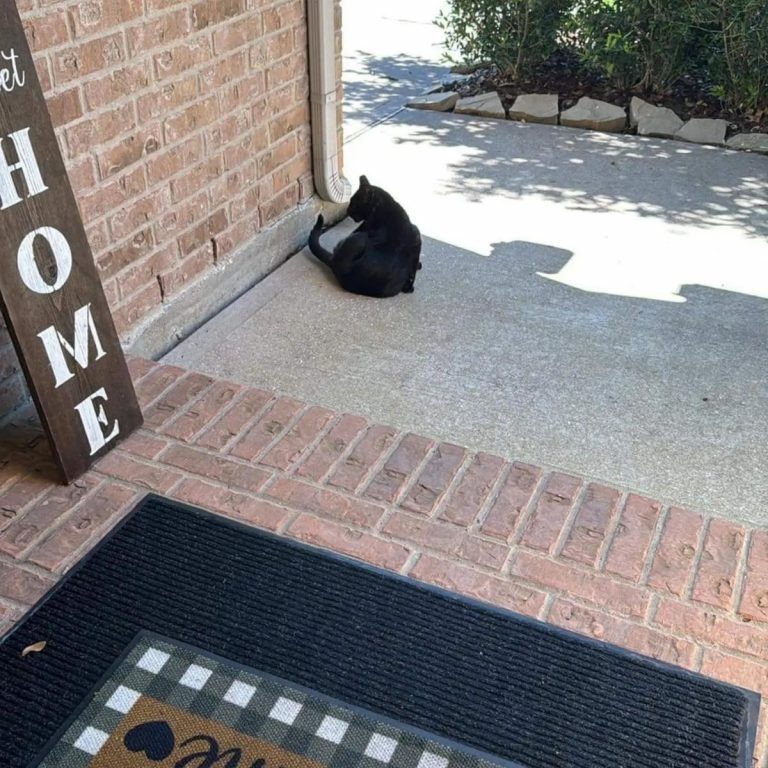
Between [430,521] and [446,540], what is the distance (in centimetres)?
8

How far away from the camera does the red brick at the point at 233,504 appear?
7.08 ft

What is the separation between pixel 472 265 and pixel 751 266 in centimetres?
120

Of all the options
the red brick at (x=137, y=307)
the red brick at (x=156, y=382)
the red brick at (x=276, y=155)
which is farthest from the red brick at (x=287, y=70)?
the red brick at (x=156, y=382)

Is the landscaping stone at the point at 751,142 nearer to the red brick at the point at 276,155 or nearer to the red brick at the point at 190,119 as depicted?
the red brick at the point at 276,155

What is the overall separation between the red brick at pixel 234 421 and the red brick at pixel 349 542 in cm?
39

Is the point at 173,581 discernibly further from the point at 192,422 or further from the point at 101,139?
the point at 101,139

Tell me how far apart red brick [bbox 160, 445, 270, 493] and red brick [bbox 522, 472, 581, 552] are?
706 millimetres

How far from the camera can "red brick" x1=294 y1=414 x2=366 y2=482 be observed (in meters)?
2.31

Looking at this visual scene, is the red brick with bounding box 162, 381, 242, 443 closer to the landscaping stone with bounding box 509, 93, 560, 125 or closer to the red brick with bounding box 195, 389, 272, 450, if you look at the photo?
the red brick with bounding box 195, 389, 272, 450

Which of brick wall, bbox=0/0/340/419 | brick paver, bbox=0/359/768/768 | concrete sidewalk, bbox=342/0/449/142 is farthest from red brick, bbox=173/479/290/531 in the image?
concrete sidewalk, bbox=342/0/449/142

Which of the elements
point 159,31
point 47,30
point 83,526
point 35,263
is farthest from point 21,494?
point 159,31

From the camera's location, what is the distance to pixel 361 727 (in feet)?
5.49

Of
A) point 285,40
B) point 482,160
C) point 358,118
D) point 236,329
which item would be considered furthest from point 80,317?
point 358,118

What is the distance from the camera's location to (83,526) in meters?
2.13
